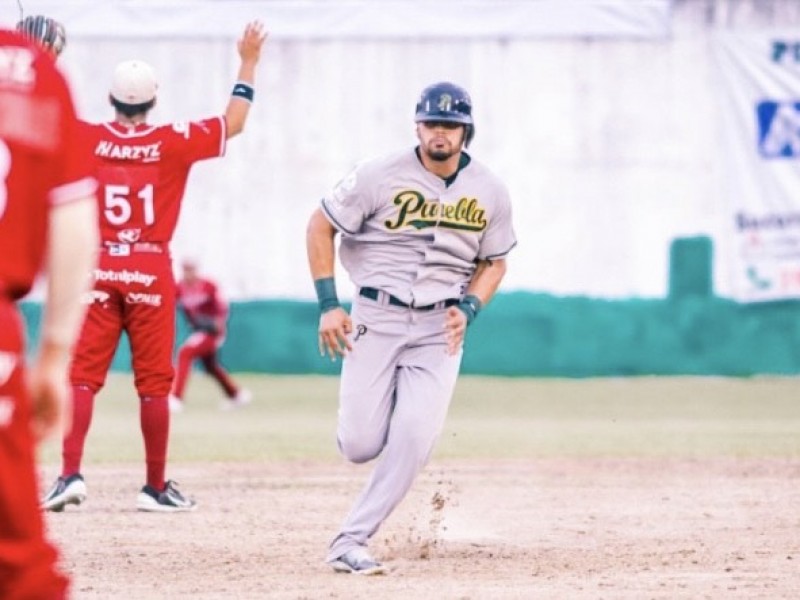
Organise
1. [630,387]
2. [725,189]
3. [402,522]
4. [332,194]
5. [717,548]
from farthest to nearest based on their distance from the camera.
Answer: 1. [725,189]
2. [630,387]
3. [402,522]
4. [717,548]
5. [332,194]

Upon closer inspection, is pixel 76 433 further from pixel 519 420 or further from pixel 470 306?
pixel 519 420

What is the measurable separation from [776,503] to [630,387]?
34.7 feet

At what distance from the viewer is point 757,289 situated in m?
22.0

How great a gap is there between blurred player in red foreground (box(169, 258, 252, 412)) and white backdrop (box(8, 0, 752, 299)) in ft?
14.0

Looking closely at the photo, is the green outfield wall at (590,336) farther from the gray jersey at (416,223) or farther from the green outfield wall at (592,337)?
the gray jersey at (416,223)

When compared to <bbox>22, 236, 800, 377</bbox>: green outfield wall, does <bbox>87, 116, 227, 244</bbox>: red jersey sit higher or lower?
higher

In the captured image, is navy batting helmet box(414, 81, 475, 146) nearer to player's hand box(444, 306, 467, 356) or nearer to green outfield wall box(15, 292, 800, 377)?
player's hand box(444, 306, 467, 356)

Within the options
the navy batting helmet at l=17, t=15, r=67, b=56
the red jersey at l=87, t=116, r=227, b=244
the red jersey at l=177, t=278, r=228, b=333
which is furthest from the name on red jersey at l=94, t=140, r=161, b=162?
the red jersey at l=177, t=278, r=228, b=333

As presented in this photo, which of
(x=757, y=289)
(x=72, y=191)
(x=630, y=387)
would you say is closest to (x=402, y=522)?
(x=72, y=191)

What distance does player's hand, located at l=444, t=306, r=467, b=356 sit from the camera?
733cm

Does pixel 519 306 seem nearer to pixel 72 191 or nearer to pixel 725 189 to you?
pixel 725 189

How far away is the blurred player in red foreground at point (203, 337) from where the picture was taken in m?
18.0

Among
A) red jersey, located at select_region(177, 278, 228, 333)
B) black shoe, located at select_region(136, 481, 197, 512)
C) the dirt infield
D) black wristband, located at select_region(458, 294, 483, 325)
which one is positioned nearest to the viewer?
the dirt infield

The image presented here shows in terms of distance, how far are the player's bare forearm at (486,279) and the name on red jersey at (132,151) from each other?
215 cm
